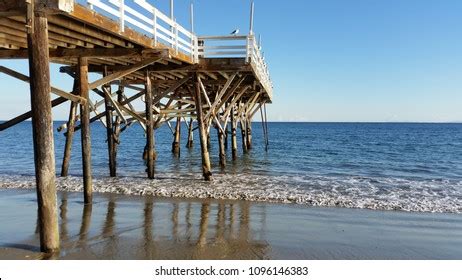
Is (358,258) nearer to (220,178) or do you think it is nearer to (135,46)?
(135,46)

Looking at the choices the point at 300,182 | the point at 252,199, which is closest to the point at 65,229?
the point at 252,199

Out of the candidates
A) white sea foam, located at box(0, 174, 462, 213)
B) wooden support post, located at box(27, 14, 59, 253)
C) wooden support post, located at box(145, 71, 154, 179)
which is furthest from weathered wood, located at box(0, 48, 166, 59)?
white sea foam, located at box(0, 174, 462, 213)

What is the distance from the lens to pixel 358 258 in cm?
609

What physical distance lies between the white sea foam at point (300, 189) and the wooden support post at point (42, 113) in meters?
5.47

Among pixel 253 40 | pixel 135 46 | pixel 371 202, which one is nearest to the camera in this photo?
pixel 135 46

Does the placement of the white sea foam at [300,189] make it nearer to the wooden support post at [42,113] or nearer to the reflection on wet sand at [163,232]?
the reflection on wet sand at [163,232]

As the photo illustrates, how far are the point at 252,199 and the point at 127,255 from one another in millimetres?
5216

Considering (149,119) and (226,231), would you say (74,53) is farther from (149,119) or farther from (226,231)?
(226,231)

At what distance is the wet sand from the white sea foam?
806 mm

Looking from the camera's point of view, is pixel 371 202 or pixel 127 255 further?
pixel 371 202

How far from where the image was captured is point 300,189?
12.7m

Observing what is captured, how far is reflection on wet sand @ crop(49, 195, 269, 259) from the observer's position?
6.07m

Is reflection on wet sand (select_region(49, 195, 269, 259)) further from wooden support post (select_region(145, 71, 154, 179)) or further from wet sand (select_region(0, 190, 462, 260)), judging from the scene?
wooden support post (select_region(145, 71, 154, 179))
